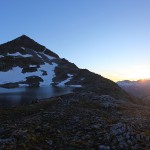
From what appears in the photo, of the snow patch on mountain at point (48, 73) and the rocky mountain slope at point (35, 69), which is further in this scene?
the snow patch on mountain at point (48, 73)

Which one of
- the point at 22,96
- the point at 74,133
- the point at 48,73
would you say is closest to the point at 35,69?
the point at 48,73

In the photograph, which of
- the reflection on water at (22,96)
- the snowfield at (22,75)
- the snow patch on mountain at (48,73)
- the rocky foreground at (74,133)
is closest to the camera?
the rocky foreground at (74,133)

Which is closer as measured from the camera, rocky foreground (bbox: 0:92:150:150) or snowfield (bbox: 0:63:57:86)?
rocky foreground (bbox: 0:92:150:150)

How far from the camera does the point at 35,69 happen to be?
159500 mm

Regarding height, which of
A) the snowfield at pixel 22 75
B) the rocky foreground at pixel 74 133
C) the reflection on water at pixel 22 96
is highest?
the snowfield at pixel 22 75

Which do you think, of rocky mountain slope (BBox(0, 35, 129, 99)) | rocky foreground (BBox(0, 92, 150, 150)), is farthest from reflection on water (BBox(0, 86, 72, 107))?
rocky foreground (BBox(0, 92, 150, 150))

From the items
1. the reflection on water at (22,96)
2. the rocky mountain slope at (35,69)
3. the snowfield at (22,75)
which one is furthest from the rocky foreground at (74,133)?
the snowfield at (22,75)

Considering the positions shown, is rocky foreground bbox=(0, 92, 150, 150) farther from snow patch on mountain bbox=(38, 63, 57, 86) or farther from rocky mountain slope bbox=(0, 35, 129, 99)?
snow patch on mountain bbox=(38, 63, 57, 86)

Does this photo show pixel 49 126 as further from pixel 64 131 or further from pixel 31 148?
pixel 31 148

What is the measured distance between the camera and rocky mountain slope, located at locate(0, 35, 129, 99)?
5414 inches

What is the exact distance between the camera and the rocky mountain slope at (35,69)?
137525 millimetres

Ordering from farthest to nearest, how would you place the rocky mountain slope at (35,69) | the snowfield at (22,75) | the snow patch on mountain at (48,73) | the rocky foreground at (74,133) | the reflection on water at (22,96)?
1. the snowfield at (22,75)
2. the snow patch on mountain at (48,73)
3. the rocky mountain slope at (35,69)
4. the reflection on water at (22,96)
5. the rocky foreground at (74,133)

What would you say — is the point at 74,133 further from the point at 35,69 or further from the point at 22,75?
the point at 35,69

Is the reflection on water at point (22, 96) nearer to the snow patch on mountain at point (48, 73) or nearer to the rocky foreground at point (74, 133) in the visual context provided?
the rocky foreground at point (74, 133)
